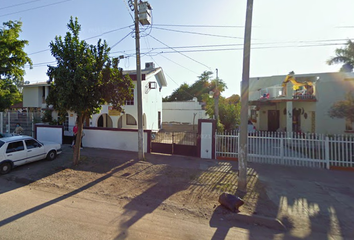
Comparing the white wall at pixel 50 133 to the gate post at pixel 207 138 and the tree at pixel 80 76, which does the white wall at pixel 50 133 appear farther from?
the gate post at pixel 207 138

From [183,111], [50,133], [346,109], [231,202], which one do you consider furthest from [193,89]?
[231,202]

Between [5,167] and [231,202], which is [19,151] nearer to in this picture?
[5,167]

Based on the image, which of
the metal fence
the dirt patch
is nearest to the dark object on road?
the dirt patch

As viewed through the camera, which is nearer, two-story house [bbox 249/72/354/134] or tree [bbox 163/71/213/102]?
two-story house [bbox 249/72/354/134]

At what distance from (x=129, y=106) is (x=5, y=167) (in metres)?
Answer: 9.45

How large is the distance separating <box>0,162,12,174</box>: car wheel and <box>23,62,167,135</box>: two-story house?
18.9ft

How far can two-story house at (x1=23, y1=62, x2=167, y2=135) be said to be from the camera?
14844mm

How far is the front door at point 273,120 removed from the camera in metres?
18.6

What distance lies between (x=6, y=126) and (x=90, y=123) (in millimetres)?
7149

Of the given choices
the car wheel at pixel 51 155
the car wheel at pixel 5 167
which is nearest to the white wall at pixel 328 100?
the car wheel at pixel 51 155

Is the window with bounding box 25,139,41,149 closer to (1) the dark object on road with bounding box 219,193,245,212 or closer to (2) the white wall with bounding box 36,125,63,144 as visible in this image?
(2) the white wall with bounding box 36,125,63,144

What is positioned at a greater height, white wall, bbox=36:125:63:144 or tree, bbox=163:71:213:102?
tree, bbox=163:71:213:102

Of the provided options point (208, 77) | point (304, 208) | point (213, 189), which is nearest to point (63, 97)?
point (213, 189)

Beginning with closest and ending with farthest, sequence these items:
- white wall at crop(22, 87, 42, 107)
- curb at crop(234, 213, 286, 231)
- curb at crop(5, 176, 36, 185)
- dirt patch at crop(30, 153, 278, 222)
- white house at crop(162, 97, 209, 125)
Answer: curb at crop(234, 213, 286, 231), dirt patch at crop(30, 153, 278, 222), curb at crop(5, 176, 36, 185), white wall at crop(22, 87, 42, 107), white house at crop(162, 97, 209, 125)
